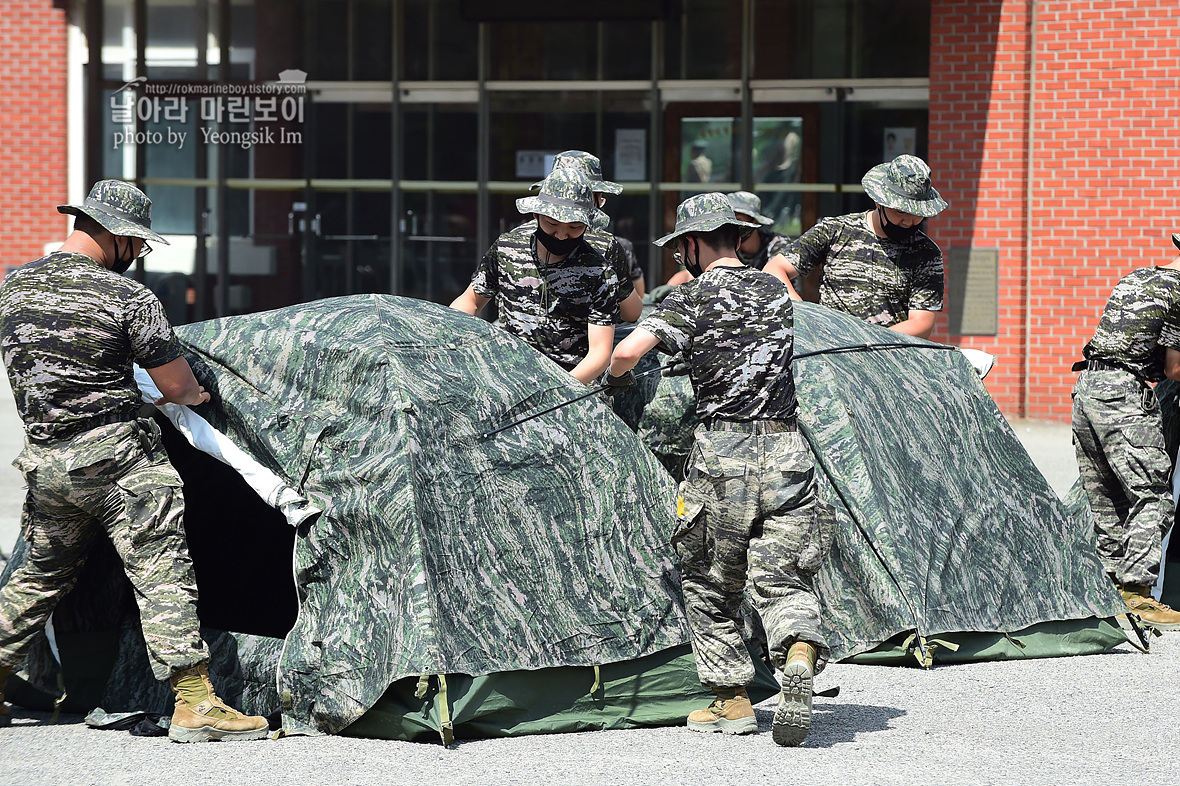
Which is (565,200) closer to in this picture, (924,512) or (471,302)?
(471,302)

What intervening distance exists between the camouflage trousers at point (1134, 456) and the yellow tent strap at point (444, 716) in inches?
154

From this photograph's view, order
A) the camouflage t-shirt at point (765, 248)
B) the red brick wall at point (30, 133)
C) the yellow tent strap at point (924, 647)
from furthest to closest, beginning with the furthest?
the red brick wall at point (30, 133) < the camouflage t-shirt at point (765, 248) < the yellow tent strap at point (924, 647)

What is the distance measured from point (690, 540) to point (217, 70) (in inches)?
478

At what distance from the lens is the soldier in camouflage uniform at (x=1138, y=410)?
272 inches

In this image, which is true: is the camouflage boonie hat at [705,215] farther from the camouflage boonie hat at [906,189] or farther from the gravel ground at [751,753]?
the camouflage boonie hat at [906,189]

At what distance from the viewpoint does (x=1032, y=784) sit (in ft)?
15.0

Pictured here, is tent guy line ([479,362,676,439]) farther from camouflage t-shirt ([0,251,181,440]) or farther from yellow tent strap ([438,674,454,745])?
camouflage t-shirt ([0,251,181,440])

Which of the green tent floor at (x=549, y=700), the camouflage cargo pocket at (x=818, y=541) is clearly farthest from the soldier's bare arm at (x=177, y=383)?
the camouflage cargo pocket at (x=818, y=541)

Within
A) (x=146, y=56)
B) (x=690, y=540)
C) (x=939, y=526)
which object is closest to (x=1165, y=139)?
(x=939, y=526)

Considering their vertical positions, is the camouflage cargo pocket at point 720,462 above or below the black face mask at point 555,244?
below

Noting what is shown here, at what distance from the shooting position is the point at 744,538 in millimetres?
5035

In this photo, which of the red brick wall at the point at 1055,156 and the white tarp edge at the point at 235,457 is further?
the red brick wall at the point at 1055,156

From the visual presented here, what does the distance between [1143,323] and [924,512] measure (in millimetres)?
1721

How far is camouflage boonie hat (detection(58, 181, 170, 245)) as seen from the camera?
16.9ft
